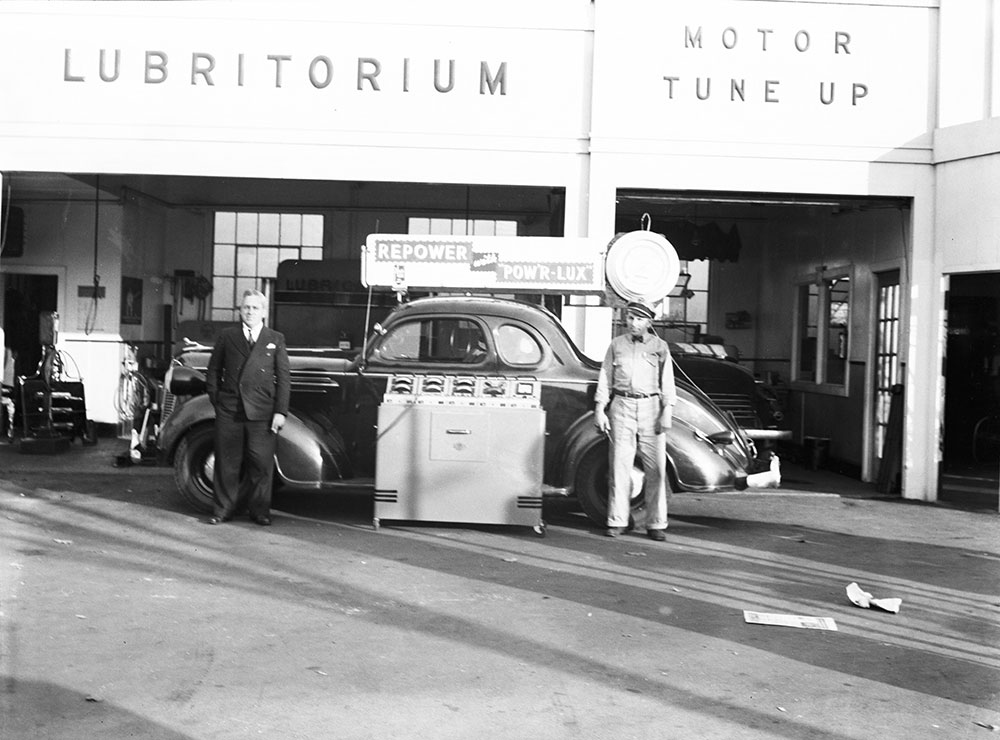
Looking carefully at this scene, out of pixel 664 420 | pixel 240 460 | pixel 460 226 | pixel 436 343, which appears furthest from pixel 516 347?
pixel 460 226

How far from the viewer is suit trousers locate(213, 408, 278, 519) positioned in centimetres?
912

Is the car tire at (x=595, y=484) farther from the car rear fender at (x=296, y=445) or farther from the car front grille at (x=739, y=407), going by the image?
the car front grille at (x=739, y=407)

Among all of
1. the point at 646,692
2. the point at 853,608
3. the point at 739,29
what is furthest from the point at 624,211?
the point at 646,692

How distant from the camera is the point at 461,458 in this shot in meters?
9.07

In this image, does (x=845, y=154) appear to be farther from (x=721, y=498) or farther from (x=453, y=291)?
(x=453, y=291)

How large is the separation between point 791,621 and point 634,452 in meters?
2.66

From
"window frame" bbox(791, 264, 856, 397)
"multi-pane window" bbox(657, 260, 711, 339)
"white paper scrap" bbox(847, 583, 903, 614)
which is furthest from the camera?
"multi-pane window" bbox(657, 260, 711, 339)

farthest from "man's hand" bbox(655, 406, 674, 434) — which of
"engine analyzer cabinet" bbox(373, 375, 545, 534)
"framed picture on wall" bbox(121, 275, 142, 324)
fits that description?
"framed picture on wall" bbox(121, 275, 142, 324)

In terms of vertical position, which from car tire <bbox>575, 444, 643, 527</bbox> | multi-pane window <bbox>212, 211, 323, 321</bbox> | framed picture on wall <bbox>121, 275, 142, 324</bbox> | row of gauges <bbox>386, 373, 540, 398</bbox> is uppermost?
multi-pane window <bbox>212, 211, 323, 321</bbox>

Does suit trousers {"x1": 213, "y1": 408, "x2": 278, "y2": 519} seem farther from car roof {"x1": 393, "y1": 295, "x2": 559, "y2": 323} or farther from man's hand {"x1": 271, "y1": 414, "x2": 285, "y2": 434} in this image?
car roof {"x1": 393, "y1": 295, "x2": 559, "y2": 323}

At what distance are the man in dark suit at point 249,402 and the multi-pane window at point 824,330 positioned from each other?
332 inches

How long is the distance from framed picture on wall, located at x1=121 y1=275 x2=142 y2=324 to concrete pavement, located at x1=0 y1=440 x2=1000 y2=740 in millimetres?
7138

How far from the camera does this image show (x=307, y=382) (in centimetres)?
974

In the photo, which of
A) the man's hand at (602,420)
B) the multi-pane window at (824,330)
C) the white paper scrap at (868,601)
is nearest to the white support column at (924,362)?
the multi-pane window at (824,330)
